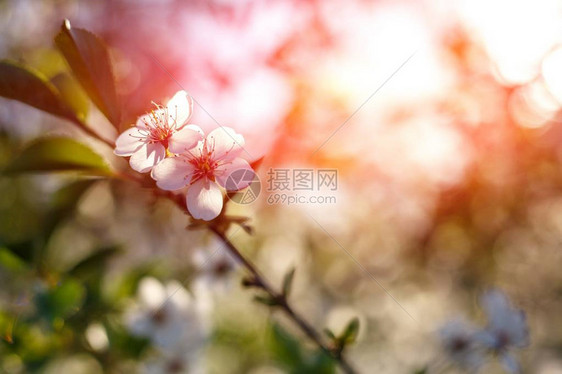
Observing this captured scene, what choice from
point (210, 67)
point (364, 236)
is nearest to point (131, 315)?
point (210, 67)

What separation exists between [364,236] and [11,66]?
5.25 ft

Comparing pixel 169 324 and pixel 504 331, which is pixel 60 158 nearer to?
pixel 169 324

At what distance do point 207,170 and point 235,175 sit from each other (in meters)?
0.05

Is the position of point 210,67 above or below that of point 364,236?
below

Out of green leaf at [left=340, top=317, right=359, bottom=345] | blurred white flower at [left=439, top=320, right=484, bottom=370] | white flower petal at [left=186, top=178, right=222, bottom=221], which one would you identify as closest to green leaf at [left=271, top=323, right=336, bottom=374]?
green leaf at [left=340, top=317, right=359, bottom=345]

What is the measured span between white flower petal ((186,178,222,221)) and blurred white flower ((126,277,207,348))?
445 mm

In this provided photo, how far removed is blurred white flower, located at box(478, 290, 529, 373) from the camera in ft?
2.96

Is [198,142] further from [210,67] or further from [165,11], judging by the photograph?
[165,11]

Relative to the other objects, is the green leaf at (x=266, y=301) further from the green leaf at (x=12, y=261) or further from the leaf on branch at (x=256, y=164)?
the green leaf at (x=12, y=261)

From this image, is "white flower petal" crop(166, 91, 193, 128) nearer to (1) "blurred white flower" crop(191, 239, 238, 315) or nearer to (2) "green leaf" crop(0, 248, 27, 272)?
(2) "green leaf" crop(0, 248, 27, 272)

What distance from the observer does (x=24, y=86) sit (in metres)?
0.57

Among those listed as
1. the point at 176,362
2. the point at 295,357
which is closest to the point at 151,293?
the point at 176,362

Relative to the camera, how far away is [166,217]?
1.85 metres

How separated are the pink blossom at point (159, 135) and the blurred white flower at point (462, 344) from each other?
754 millimetres
